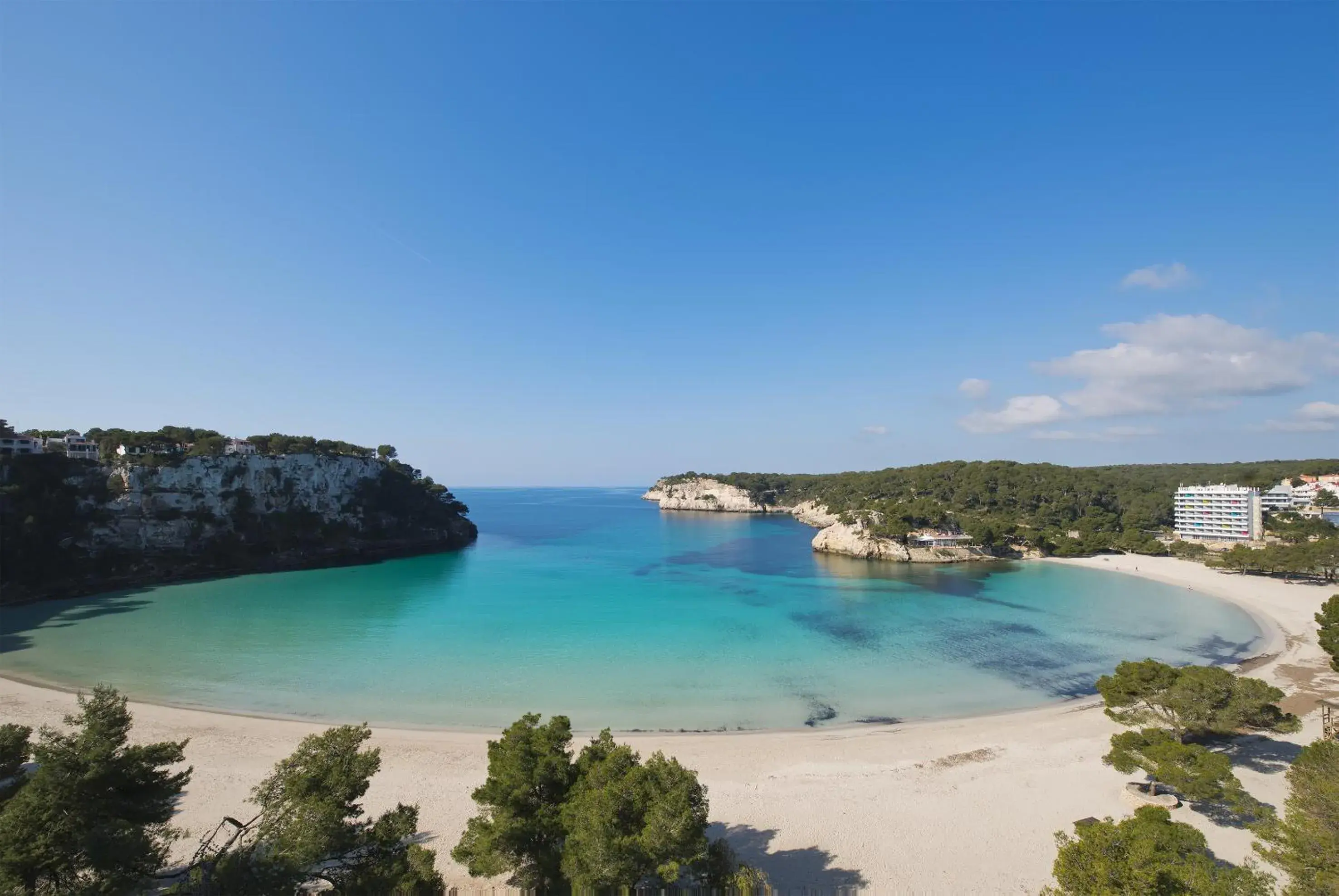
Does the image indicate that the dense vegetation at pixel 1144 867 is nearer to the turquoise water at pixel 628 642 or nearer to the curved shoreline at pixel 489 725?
the curved shoreline at pixel 489 725

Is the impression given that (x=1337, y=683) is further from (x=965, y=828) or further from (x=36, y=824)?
(x=36, y=824)

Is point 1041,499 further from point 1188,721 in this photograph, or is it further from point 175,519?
point 175,519

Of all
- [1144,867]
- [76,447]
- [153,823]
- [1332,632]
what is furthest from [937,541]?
[76,447]

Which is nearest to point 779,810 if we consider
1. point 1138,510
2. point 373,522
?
point 373,522

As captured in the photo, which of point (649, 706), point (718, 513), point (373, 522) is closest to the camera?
point (649, 706)

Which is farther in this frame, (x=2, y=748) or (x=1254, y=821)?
(x=1254, y=821)

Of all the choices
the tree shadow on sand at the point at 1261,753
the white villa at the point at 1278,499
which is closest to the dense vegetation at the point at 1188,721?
the tree shadow on sand at the point at 1261,753
